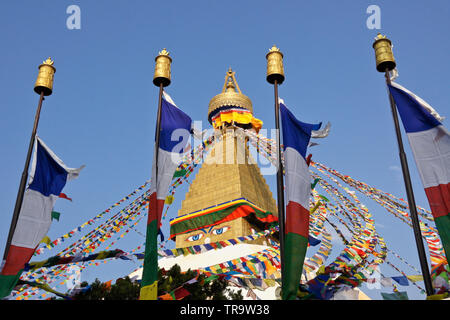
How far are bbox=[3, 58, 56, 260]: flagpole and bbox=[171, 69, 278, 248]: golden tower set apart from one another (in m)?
13.3

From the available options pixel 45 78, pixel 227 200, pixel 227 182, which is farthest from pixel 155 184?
pixel 227 182

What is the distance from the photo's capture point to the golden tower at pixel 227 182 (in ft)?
76.6

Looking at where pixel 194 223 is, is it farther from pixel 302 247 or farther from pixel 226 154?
pixel 302 247

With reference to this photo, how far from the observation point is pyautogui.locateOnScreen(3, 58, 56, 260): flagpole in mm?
9702

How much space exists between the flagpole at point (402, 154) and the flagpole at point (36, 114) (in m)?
8.60

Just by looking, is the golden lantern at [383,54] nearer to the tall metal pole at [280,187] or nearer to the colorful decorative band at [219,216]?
the tall metal pole at [280,187]

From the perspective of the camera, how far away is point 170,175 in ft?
32.4

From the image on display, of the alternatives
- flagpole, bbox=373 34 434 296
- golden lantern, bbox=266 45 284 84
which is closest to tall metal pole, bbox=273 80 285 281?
golden lantern, bbox=266 45 284 84

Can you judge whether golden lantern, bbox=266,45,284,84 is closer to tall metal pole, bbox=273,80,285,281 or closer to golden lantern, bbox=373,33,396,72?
tall metal pole, bbox=273,80,285,281

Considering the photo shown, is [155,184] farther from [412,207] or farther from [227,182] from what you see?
[227,182]

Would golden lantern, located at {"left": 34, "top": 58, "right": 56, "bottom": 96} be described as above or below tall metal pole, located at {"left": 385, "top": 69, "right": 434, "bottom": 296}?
above
